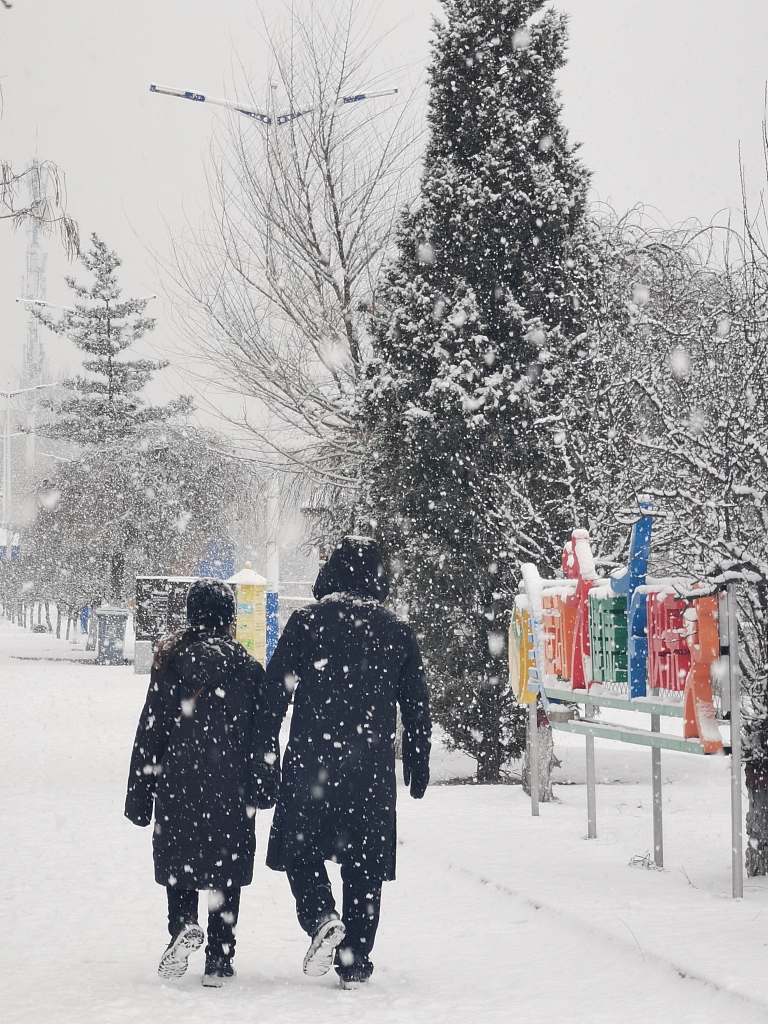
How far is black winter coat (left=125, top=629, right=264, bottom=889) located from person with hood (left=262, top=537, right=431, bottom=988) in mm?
134

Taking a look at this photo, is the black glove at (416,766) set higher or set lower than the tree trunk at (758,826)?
Result: higher

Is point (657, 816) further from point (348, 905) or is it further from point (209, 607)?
point (209, 607)

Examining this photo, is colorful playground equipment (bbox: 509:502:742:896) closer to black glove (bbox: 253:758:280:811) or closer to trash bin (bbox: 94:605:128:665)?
black glove (bbox: 253:758:280:811)

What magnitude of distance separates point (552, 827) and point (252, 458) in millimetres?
8399

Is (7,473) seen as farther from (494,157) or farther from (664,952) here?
(664,952)

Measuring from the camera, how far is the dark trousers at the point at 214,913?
5145mm

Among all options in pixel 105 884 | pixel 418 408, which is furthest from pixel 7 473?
pixel 105 884

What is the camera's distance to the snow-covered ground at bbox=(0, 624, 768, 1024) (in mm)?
4883

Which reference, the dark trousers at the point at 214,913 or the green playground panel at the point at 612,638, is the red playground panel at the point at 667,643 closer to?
the green playground panel at the point at 612,638

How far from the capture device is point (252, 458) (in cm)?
1655

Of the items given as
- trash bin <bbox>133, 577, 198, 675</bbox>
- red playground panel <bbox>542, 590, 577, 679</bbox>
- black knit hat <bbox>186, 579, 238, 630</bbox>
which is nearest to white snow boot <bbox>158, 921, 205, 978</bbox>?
black knit hat <bbox>186, 579, 238, 630</bbox>

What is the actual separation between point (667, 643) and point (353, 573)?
201 centimetres

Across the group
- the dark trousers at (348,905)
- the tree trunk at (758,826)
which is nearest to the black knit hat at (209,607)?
the dark trousers at (348,905)

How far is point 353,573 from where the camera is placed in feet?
18.2
